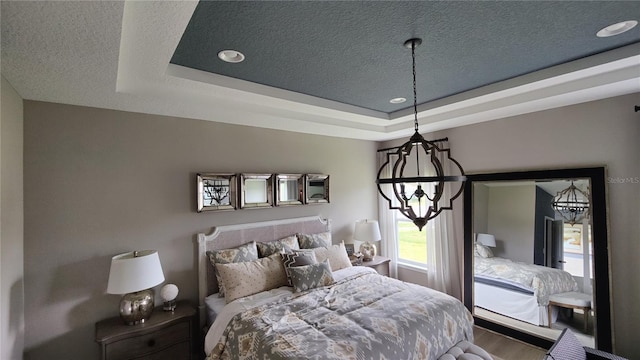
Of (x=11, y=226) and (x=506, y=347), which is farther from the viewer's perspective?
(x=506, y=347)

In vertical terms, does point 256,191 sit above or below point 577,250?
above

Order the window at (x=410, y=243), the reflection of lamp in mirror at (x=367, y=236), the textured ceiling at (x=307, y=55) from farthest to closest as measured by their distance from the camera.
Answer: the window at (x=410, y=243) → the reflection of lamp in mirror at (x=367, y=236) → the textured ceiling at (x=307, y=55)

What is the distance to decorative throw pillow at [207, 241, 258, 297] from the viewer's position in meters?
2.81

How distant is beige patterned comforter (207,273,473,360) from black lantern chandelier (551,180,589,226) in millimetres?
1546

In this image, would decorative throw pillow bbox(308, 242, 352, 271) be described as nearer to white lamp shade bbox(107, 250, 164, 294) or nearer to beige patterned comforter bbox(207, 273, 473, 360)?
beige patterned comforter bbox(207, 273, 473, 360)

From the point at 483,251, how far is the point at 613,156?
1590mm

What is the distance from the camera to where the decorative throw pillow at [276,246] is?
10.3 ft

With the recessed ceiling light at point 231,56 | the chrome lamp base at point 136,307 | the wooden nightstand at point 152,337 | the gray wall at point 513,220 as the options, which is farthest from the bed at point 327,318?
the recessed ceiling light at point 231,56

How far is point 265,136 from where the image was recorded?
3.46 m

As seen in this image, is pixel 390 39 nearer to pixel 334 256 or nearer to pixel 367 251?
pixel 334 256

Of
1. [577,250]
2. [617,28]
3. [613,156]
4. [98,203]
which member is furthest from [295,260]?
[613,156]

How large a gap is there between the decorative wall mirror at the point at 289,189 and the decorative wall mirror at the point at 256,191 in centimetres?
11

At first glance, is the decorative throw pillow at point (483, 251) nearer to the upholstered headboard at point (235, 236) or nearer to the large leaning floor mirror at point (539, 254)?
the large leaning floor mirror at point (539, 254)

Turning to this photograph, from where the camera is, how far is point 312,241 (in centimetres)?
350
